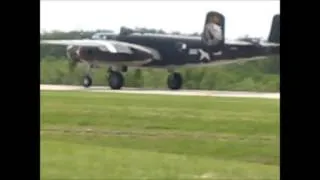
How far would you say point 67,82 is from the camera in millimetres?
3139

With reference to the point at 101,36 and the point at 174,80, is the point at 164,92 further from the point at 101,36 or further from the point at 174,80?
the point at 101,36

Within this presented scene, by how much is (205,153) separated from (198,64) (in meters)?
0.60

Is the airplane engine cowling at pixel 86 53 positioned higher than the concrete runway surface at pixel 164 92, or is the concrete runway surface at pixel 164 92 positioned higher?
the airplane engine cowling at pixel 86 53

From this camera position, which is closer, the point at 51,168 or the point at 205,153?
the point at 51,168

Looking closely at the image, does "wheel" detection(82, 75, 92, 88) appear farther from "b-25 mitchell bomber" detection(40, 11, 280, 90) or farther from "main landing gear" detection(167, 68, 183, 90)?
"main landing gear" detection(167, 68, 183, 90)

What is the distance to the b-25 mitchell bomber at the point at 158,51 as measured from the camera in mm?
2908

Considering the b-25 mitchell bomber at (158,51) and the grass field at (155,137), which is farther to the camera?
the b-25 mitchell bomber at (158,51)

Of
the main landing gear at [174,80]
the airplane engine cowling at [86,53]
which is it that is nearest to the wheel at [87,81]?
the airplane engine cowling at [86,53]

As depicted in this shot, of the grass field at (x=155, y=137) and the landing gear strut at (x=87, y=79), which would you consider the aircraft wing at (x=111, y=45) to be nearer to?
the landing gear strut at (x=87, y=79)

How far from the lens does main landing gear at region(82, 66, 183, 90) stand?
3.18 metres

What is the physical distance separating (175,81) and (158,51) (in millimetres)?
256
